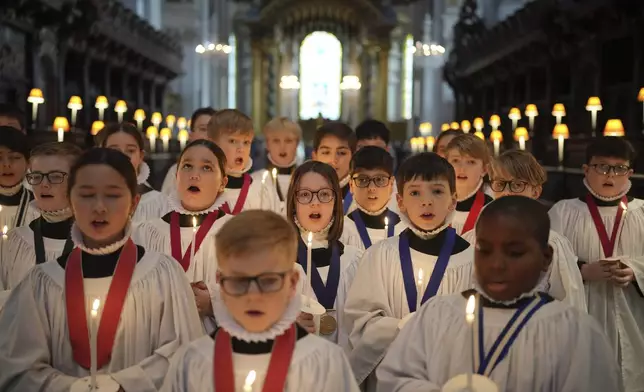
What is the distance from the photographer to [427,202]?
11.9ft

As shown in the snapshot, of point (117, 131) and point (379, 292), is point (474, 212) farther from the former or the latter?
point (117, 131)

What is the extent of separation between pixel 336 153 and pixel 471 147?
147 cm

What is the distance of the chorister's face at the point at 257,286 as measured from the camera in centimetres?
234

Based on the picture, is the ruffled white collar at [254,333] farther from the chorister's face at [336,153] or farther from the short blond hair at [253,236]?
the chorister's face at [336,153]

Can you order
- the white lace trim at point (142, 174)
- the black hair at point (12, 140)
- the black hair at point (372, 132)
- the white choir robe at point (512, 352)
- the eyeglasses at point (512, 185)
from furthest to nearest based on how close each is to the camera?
the black hair at point (372, 132), the white lace trim at point (142, 174), the black hair at point (12, 140), the eyeglasses at point (512, 185), the white choir robe at point (512, 352)

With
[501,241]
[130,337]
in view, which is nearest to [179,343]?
[130,337]

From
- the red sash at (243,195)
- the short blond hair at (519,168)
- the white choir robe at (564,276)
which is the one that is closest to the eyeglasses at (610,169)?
the short blond hair at (519,168)

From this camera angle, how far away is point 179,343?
3059mm

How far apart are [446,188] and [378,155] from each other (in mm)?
1388

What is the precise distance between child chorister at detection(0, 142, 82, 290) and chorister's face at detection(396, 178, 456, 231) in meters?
1.75

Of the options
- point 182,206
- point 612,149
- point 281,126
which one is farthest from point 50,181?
point 612,149

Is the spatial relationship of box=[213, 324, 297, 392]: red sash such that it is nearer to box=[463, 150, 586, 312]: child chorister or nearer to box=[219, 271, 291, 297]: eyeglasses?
box=[219, 271, 291, 297]: eyeglasses

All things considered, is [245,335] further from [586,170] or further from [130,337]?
[586,170]

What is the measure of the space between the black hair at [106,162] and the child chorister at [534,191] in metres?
2.18
